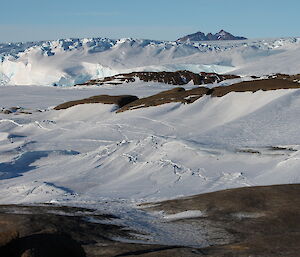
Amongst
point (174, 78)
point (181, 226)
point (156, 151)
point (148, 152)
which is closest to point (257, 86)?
point (156, 151)

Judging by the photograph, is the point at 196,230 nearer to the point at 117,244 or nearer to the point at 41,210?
the point at 117,244

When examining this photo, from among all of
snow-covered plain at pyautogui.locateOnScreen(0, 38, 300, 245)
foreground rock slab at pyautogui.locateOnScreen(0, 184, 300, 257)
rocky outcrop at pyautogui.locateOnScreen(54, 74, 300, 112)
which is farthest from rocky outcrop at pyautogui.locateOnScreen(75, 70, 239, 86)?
foreground rock slab at pyautogui.locateOnScreen(0, 184, 300, 257)

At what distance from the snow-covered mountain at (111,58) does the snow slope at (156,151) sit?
224 feet

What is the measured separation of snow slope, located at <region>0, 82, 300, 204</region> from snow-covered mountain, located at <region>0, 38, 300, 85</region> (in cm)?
6830

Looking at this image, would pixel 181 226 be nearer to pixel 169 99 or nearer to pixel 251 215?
pixel 251 215

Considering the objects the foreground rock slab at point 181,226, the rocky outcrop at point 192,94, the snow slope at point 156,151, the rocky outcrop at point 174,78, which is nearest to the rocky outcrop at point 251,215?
the foreground rock slab at point 181,226

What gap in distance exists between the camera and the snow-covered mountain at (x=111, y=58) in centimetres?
11894

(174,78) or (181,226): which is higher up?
(174,78)

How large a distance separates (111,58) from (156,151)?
11742 cm

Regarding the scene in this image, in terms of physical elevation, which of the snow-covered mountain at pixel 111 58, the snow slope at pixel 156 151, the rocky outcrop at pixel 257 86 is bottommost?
the snow slope at pixel 156 151

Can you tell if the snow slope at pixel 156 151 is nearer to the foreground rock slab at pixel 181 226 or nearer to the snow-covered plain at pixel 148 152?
the snow-covered plain at pixel 148 152

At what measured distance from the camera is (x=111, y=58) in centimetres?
13762

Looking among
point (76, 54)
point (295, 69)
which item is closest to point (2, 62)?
point (76, 54)

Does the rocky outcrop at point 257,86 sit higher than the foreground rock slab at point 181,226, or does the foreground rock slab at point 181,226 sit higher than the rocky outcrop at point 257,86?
the rocky outcrop at point 257,86
